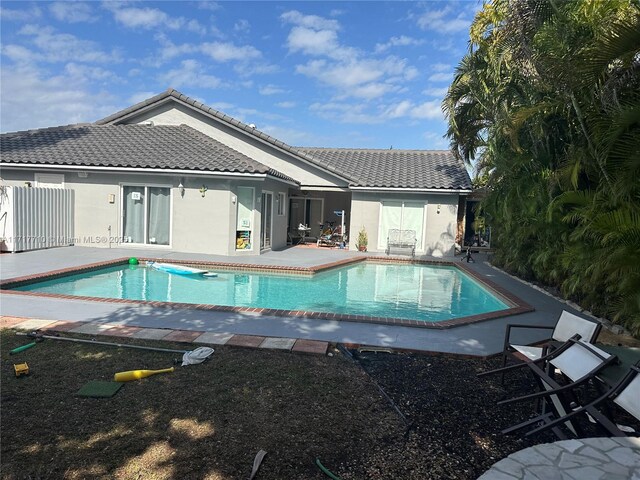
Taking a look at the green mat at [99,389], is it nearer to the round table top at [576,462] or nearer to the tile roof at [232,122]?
the round table top at [576,462]

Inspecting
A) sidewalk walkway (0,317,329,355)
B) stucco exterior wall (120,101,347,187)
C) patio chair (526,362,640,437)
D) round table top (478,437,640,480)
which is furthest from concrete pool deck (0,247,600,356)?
stucco exterior wall (120,101,347,187)

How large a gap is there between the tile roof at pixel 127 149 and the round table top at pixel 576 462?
13.9 metres

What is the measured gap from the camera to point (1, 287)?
953 cm

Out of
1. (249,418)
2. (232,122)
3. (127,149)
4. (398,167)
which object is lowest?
(249,418)

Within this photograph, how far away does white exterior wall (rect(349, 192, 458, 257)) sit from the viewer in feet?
65.4

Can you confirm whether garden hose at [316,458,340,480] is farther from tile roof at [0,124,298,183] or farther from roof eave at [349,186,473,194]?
roof eave at [349,186,473,194]

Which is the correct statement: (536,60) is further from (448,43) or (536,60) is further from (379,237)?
(379,237)

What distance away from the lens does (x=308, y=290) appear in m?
12.3

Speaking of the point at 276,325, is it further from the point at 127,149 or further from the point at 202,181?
the point at 127,149

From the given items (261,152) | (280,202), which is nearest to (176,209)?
(280,202)

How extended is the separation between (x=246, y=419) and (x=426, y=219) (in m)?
17.3

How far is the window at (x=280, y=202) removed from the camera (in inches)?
779

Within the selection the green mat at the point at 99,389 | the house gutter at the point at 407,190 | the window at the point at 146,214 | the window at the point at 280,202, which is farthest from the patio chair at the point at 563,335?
the window at the point at 280,202

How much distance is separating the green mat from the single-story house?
12.0m
